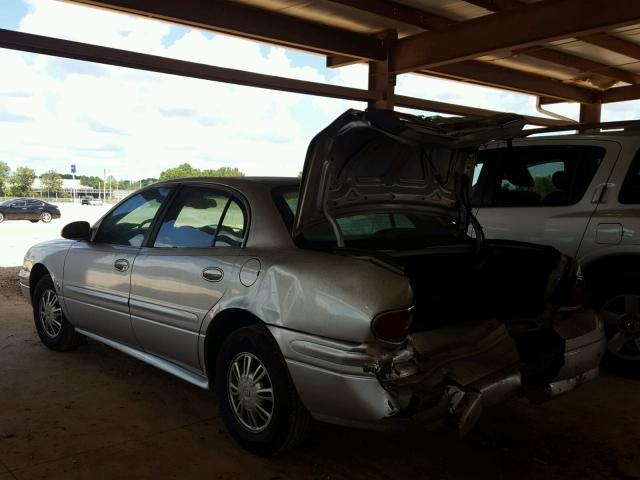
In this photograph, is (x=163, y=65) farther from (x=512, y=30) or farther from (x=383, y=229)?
(x=383, y=229)

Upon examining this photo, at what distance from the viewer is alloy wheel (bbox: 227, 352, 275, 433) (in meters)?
3.02

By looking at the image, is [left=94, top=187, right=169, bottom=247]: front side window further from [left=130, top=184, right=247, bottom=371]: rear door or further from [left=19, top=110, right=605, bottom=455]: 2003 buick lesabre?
[left=130, top=184, right=247, bottom=371]: rear door

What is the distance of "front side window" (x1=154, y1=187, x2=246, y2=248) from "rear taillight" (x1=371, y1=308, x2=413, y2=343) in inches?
43.0

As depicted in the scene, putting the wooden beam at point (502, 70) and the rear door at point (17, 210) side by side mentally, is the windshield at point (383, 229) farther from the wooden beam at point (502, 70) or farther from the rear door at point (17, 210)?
the rear door at point (17, 210)

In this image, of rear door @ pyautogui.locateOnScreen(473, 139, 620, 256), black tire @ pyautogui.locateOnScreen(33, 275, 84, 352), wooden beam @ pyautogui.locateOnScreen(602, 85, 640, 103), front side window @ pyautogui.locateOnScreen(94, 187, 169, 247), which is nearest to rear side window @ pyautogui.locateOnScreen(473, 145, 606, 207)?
rear door @ pyautogui.locateOnScreen(473, 139, 620, 256)

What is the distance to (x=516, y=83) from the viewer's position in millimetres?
12273

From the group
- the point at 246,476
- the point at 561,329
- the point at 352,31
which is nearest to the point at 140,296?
the point at 246,476

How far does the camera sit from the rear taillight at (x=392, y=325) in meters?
2.55

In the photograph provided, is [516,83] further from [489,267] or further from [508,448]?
[508,448]

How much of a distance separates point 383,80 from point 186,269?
288 inches

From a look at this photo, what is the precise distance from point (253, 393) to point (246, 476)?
0.41 metres

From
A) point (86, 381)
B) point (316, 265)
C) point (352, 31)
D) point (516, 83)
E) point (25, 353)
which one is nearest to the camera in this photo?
point (316, 265)

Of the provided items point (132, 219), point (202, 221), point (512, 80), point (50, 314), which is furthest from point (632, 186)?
point (512, 80)

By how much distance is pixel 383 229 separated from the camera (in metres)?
3.68
